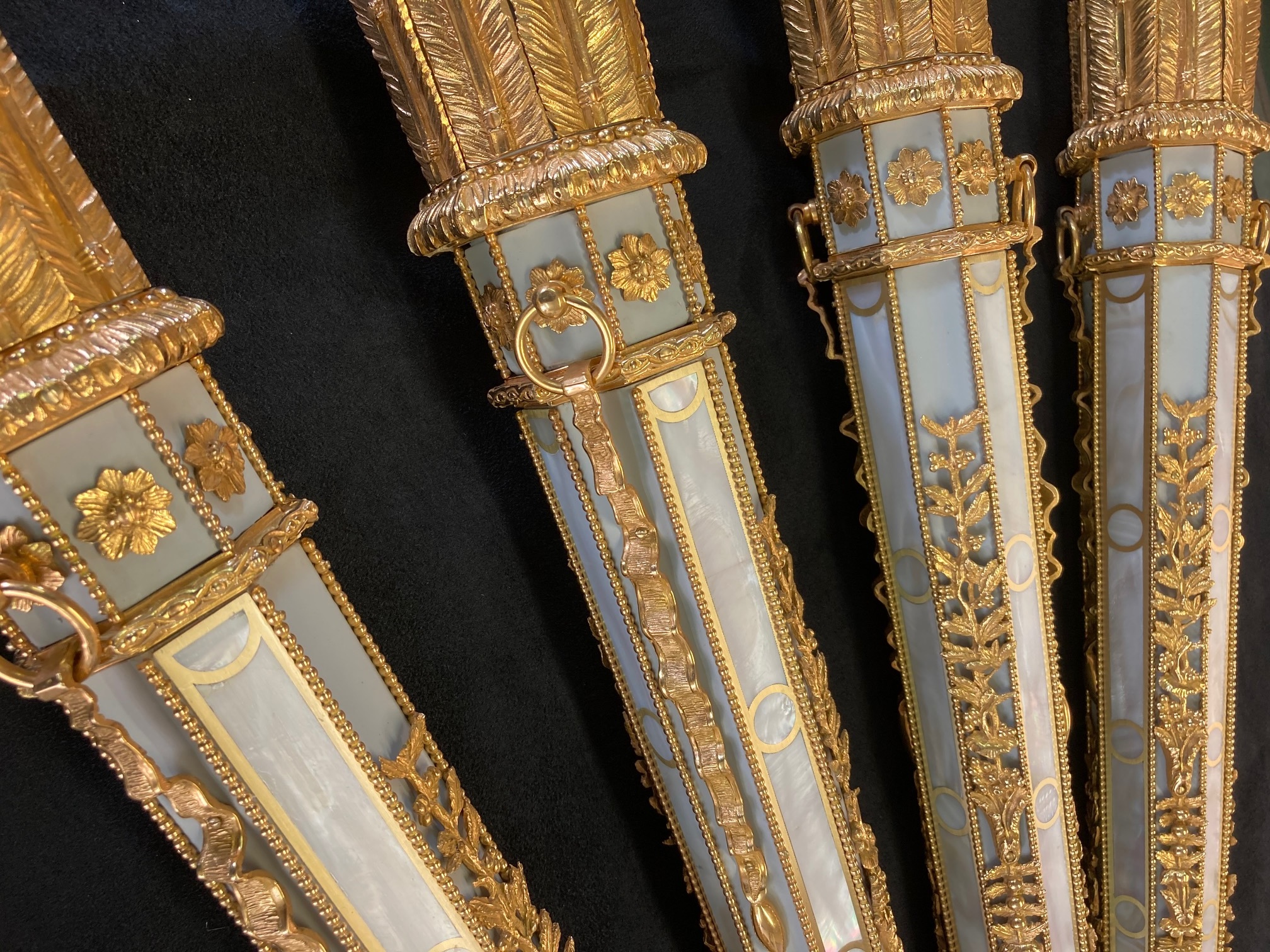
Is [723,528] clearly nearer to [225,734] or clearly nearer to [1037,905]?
[225,734]

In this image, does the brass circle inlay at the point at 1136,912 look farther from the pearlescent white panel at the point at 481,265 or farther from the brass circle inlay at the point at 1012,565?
the pearlescent white panel at the point at 481,265

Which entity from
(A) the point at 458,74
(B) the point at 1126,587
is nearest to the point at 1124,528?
(B) the point at 1126,587

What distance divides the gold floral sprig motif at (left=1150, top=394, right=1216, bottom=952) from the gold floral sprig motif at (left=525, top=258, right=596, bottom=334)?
0.67 metres

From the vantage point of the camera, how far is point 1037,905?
2.62 ft

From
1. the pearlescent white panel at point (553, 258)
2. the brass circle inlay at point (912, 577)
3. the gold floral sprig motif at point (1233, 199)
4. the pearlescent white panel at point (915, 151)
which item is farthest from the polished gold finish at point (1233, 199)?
the pearlescent white panel at point (553, 258)

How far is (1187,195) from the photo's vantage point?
82 cm

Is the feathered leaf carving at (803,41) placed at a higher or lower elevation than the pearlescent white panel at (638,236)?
higher

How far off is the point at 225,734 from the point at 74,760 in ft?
0.76

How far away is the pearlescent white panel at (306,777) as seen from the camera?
0.42 m

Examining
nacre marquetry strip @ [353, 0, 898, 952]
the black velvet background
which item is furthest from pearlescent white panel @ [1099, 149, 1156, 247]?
nacre marquetry strip @ [353, 0, 898, 952]

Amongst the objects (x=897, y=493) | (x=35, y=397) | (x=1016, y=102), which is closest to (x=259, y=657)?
(x=35, y=397)

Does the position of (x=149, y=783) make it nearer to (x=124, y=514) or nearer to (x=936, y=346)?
(x=124, y=514)

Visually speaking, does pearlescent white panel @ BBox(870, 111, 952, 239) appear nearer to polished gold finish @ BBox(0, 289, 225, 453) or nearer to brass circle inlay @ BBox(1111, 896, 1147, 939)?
polished gold finish @ BBox(0, 289, 225, 453)

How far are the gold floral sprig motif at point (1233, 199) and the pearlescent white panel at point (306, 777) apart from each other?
3.16ft
